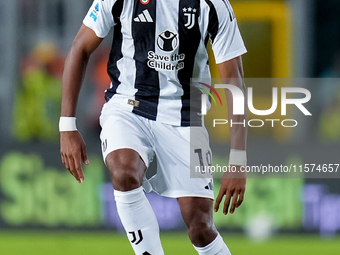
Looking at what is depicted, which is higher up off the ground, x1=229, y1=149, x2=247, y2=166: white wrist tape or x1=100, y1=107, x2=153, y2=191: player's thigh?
x1=100, y1=107, x2=153, y2=191: player's thigh

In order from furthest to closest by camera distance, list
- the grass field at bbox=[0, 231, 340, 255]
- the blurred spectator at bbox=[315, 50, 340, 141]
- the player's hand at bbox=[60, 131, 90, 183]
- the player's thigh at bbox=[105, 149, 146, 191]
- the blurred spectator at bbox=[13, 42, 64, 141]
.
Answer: the blurred spectator at bbox=[315, 50, 340, 141] < the blurred spectator at bbox=[13, 42, 64, 141] < the grass field at bbox=[0, 231, 340, 255] < the player's hand at bbox=[60, 131, 90, 183] < the player's thigh at bbox=[105, 149, 146, 191]

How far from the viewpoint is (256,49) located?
8758 millimetres

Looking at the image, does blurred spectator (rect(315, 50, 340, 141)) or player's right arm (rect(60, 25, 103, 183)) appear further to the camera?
blurred spectator (rect(315, 50, 340, 141))

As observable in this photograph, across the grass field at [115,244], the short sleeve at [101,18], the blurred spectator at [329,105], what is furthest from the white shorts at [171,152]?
the blurred spectator at [329,105]

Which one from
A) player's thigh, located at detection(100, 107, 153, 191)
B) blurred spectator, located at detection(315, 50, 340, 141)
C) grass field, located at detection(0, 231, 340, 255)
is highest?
player's thigh, located at detection(100, 107, 153, 191)

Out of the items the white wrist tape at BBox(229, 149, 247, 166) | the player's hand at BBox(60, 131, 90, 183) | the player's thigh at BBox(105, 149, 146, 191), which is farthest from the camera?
the white wrist tape at BBox(229, 149, 247, 166)

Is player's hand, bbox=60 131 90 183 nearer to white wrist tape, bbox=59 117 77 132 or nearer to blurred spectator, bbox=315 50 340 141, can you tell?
white wrist tape, bbox=59 117 77 132

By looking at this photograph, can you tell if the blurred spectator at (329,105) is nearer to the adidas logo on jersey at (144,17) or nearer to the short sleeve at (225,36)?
the short sleeve at (225,36)

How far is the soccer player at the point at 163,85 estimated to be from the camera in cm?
305

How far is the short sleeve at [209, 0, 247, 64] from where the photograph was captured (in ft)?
10.2

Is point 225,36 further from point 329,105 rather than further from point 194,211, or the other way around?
point 329,105

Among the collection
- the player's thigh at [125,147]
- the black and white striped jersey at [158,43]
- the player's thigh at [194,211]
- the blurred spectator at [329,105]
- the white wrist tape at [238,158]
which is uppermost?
the black and white striped jersey at [158,43]

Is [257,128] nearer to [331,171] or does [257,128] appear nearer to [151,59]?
[331,171]

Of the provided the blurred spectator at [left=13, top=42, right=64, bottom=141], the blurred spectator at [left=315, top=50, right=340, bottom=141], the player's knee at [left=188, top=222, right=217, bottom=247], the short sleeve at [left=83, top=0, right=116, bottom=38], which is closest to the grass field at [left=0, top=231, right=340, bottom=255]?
the blurred spectator at [left=13, top=42, right=64, bottom=141]
